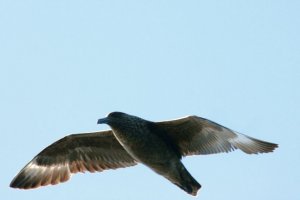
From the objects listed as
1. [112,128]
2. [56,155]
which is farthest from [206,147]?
[56,155]

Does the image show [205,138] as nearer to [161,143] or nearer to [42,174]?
[161,143]

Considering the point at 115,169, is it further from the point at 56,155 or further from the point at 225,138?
the point at 225,138

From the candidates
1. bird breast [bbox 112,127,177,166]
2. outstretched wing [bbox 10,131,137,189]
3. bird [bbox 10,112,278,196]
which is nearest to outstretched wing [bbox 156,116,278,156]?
bird [bbox 10,112,278,196]

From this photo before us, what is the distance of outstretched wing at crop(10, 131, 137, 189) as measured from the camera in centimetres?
1143

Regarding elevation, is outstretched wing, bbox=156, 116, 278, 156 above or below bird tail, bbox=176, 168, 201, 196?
above

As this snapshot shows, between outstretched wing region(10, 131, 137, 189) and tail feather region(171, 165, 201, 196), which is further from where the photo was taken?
outstretched wing region(10, 131, 137, 189)

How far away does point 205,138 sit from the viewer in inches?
417

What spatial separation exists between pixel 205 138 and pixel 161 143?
1.94 ft

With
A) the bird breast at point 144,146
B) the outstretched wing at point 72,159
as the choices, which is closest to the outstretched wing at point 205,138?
the bird breast at point 144,146

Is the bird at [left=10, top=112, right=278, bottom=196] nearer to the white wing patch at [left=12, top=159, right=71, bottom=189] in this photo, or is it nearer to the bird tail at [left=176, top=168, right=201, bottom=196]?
the bird tail at [left=176, top=168, right=201, bottom=196]

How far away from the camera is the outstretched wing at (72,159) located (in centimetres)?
1143

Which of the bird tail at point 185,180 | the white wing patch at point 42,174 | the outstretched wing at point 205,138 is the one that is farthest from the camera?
the white wing patch at point 42,174

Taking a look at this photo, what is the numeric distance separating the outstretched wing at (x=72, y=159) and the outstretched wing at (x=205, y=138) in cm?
Result: 97

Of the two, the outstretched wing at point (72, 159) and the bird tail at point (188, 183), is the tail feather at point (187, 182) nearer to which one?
the bird tail at point (188, 183)
